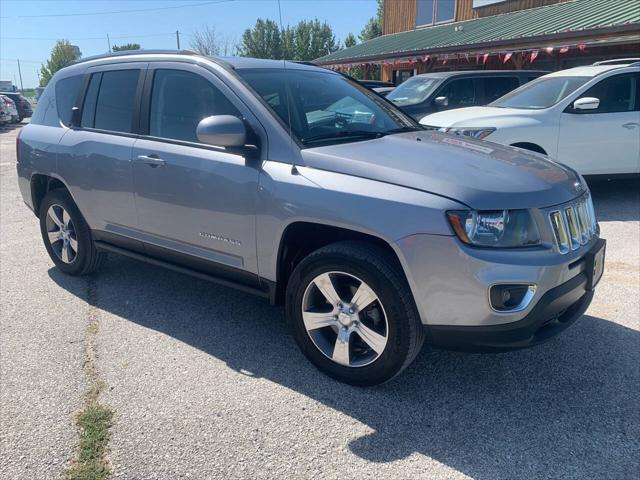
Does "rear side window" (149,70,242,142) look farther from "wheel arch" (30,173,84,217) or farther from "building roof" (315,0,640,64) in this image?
"building roof" (315,0,640,64)

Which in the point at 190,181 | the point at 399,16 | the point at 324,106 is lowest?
the point at 190,181

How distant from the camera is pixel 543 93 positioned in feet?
25.2

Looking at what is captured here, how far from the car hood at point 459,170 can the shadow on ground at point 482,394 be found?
3.52 ft

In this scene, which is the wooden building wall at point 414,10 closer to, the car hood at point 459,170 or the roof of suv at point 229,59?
the roof of suv at point 229,59

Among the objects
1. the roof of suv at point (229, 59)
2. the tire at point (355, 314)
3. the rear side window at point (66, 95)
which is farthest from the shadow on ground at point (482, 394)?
the roof of suv at point (229, 59)

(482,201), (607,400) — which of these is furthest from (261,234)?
(607,400)

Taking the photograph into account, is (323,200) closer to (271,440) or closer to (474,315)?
(474,315)

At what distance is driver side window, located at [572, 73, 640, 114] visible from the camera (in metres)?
7.34

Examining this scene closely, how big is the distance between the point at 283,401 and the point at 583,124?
607cm

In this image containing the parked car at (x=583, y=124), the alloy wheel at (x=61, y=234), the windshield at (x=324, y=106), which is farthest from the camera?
the parked car at (x=583, y=124)

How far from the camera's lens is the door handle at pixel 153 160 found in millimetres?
3645

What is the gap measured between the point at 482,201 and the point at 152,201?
2.25m

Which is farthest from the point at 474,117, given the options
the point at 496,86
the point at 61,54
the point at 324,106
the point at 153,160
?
the point at 61,54

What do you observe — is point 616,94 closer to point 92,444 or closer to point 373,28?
point 92,444
